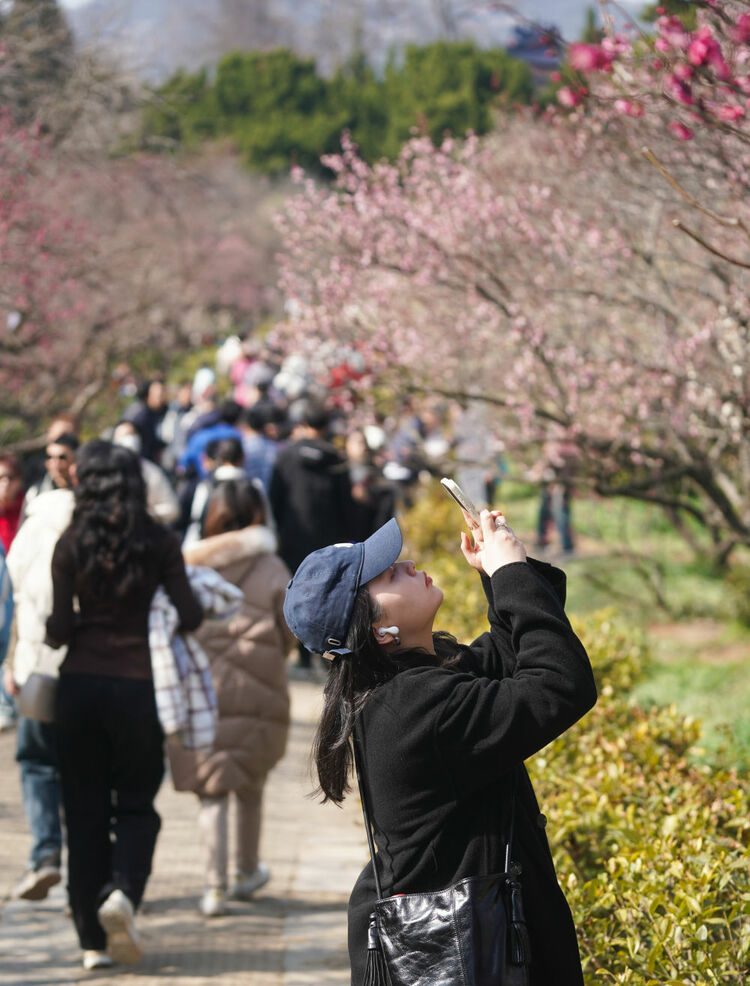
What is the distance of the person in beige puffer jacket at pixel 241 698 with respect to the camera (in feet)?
16.5

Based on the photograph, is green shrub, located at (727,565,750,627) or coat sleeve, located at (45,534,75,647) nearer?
coat sleeve, located at (45,534,75,647)

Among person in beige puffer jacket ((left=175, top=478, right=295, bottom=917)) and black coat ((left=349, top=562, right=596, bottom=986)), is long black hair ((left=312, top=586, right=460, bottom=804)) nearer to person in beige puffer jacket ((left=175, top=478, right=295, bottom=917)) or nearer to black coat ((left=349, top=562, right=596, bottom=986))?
black coat ((left=349, top=562, right=596, bottom=986))

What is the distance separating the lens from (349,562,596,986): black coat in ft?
7.39

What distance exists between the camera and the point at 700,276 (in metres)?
8.87

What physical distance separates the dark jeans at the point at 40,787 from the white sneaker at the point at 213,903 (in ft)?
1.95

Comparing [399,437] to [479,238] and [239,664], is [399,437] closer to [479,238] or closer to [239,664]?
[479,238]

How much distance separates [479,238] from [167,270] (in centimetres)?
1457

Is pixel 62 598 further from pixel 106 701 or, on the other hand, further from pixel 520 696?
pixel 520 696

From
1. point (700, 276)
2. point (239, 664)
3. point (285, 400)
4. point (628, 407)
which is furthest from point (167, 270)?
point (239, 664)

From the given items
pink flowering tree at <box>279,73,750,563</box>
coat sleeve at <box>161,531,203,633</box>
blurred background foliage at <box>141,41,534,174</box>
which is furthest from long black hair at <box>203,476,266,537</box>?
blurred background foliage at <box>141,41,534,174</box>

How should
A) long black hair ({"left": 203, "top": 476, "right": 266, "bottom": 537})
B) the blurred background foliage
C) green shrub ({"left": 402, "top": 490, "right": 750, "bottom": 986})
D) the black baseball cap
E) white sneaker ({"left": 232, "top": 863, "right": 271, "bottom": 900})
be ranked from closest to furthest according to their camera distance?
the black baseball cap, green shrub ({"left": 402, "top": 490, "right": 750, "bottom": 986}), white sneaker ({"left": 232, "top": 863, "right": 271, "bottom": 900}), long black hair ({"left": 203, "top": 476, "right": 266, "bottom": 537}), the blurred background foliage

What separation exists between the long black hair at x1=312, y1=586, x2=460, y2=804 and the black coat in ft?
0.15

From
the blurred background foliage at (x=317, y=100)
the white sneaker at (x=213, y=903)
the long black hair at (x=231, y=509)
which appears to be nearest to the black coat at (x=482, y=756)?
the white sneaker at (x=213, y=903)

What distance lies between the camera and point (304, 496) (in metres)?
9.11
